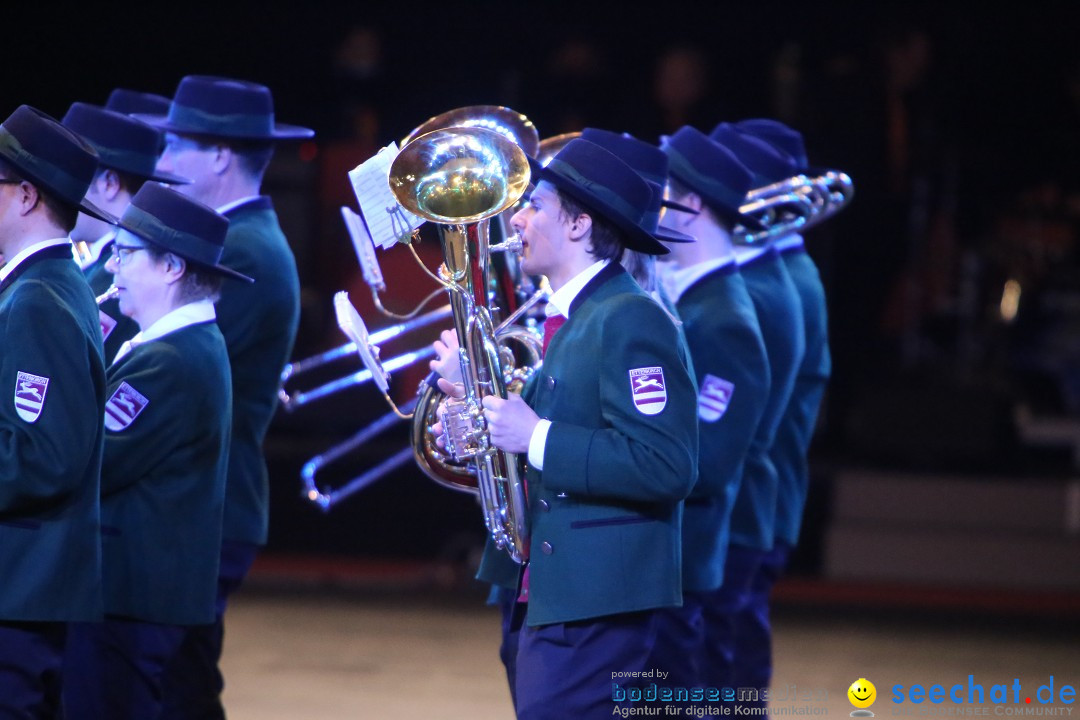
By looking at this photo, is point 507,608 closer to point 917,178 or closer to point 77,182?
point 77,182

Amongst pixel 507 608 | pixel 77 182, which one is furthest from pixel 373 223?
pixel 507 608

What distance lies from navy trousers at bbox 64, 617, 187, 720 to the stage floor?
81.0 inches

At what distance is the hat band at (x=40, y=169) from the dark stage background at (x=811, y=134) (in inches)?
190

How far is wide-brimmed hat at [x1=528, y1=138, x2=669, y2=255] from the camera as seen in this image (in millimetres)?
3367

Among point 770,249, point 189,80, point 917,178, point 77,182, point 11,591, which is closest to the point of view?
point 11,591

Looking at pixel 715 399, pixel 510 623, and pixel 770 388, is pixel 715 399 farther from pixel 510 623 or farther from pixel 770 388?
pixel 510 623

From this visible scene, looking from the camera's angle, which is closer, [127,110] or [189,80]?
[189,80]

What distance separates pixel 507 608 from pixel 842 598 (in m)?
4.87

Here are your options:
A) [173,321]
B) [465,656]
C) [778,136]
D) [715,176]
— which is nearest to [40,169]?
[173,321]

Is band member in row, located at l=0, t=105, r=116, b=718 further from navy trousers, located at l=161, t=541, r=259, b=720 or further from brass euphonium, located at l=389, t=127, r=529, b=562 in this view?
navy trousers, located at l=161, t=541, r=259, b=720

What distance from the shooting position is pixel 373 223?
146 inches

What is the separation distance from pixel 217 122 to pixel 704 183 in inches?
56.1

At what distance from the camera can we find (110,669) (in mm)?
3703

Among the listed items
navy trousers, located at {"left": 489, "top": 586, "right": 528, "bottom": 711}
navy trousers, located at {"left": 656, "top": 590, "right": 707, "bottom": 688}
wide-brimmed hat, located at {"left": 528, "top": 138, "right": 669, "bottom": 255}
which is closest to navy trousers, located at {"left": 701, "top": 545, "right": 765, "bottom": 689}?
navy trousers, located at {"left": 656, "top": 590, "right": 707, "bottom": 688}
